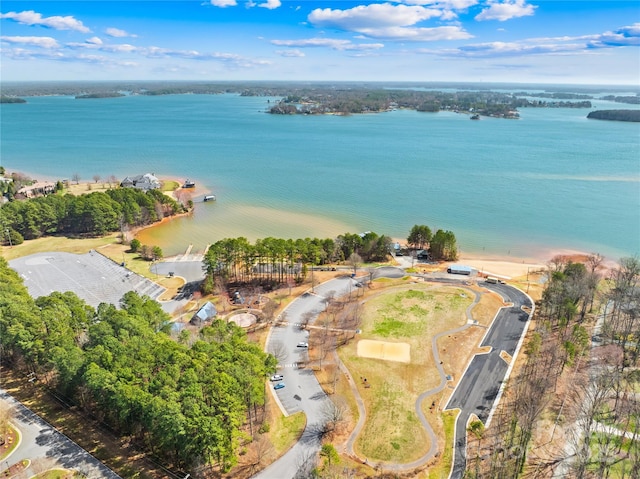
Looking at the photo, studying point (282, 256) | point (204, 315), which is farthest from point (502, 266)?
point (204, 315)

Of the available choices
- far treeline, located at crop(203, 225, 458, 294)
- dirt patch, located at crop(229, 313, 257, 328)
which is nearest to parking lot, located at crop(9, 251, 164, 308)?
far treeline, located at crop(203, 225, 458, 294)

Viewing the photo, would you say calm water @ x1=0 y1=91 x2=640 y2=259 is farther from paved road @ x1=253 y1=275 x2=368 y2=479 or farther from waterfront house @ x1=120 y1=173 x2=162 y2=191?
paved road @ x1=253 y1=275 x2=368 y2=479

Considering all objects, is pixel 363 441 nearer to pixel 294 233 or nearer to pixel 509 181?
pixel 294 233

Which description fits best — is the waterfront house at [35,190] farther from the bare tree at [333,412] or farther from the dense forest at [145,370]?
the bare tree at [333,412]

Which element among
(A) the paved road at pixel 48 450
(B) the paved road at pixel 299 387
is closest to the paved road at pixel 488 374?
(B) the paved road at pixel 299 387

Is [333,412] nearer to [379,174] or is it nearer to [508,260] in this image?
[508,260]

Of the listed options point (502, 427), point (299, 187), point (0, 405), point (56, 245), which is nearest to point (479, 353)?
point (502, 427)
